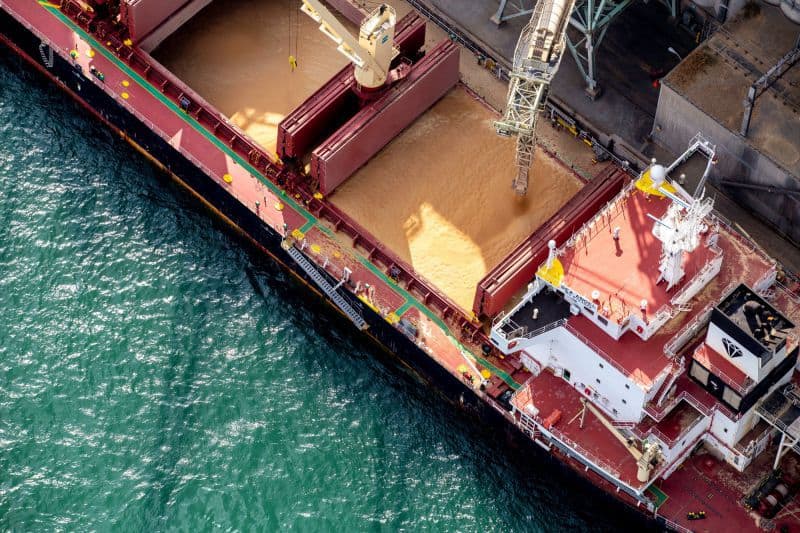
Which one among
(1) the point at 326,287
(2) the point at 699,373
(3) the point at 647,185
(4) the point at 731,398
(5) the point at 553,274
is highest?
(3) the point at 647,185

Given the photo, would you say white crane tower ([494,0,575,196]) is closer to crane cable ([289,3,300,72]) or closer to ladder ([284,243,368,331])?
ladder ([284,243,368,331])

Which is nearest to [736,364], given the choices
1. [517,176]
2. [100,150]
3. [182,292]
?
[517,176]

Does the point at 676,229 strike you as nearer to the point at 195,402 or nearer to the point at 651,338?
the point at 651,338

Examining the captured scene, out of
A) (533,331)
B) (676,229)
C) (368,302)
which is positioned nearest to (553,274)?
(533,331)

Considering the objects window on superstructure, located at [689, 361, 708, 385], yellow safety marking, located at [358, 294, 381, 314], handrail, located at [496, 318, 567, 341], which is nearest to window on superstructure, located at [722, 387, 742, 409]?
window on superstructure, located at [689, 361, 708, 385]

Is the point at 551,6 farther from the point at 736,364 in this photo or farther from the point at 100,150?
the point at 100,150

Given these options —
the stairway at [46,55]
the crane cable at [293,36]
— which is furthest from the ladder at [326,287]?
the stairway at [46,55]

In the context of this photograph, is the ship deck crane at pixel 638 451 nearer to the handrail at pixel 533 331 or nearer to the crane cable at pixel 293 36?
the handrail at pixel 533 331
